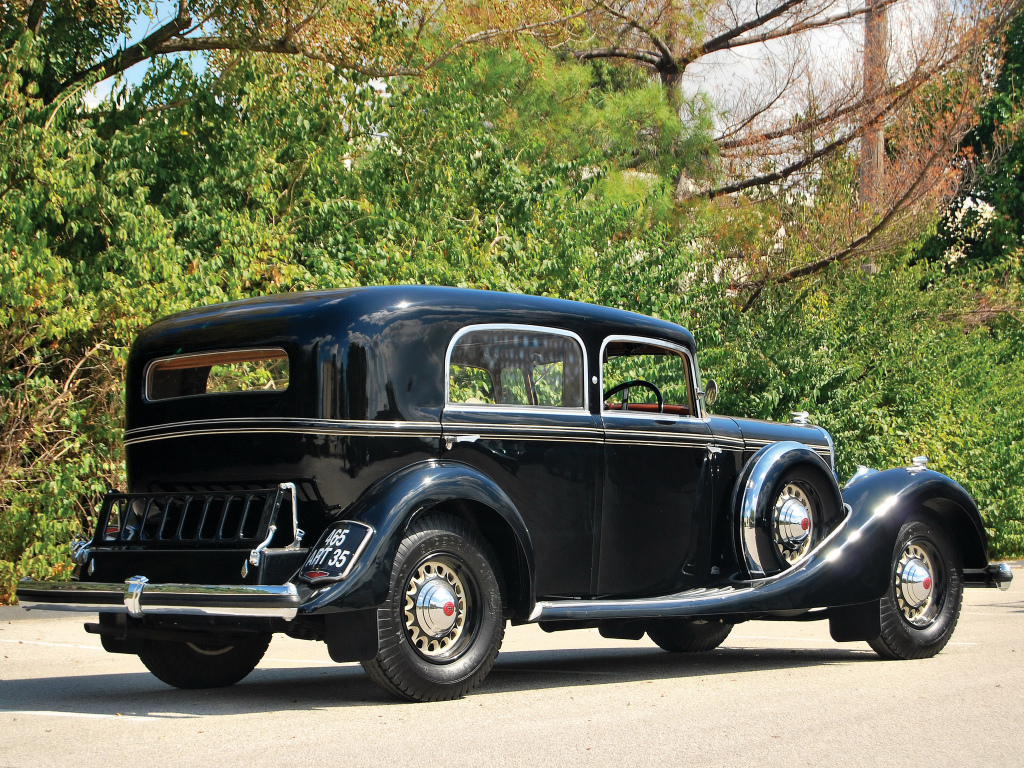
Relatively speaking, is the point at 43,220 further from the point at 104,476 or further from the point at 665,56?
the point at 665,56

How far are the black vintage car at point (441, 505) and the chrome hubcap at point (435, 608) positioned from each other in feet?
0.04

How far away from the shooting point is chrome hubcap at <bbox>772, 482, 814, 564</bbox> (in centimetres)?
800

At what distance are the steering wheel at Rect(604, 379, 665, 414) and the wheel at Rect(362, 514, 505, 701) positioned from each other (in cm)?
185

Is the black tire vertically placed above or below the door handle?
below

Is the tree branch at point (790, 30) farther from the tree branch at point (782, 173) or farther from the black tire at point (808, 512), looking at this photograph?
the black tire at point (808, 512)

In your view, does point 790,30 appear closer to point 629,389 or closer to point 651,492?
point 629,389

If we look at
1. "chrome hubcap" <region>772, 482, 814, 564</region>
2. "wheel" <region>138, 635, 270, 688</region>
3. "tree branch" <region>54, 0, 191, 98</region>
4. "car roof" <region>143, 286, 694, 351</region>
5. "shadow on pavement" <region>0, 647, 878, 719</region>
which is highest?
"tree branch" <region>54, 0, 191, 98</region>

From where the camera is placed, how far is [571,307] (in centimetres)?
748

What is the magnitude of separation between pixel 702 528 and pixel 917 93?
17.1 meters

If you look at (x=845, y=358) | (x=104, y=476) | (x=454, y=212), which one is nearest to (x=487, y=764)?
(x=104, y=476)

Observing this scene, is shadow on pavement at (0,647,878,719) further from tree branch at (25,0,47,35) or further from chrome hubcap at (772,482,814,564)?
tree branch at (25,0,47,35)

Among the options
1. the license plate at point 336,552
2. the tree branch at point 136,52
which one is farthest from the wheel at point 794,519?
the tree branch at point 136,52

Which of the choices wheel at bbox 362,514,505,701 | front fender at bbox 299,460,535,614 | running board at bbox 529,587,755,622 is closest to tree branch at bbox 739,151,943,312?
running board at bbox 529,587,755,622

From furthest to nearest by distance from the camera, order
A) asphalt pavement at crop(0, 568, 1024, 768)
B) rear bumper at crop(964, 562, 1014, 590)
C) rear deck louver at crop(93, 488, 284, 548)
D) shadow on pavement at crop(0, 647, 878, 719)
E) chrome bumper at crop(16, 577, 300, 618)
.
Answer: rear bumper at crop(964, 562, 1014, 590)
shadow on pavement at crop(0, 647, 878, 719)
rear deck louver at crop(93, 488, 284, 548)
chrome bumper at crop(16, 577, 300, 618)
asphalt pavement at crop(0, 568, 1024, 768)
